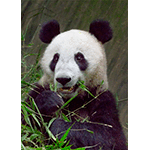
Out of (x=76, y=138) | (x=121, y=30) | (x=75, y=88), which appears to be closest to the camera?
(x=76, y=138)

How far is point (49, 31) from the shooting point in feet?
8.47

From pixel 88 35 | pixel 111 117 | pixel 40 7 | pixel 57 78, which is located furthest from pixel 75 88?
pixel 40 7

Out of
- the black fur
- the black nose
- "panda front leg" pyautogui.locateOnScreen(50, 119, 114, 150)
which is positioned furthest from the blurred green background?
the black nose

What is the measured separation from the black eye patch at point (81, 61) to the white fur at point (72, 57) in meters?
0.03

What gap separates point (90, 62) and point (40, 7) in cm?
138

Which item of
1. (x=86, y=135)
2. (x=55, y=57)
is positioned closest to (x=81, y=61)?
(x=55, y=57)

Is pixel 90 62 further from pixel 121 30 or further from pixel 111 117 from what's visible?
pixel 121 30

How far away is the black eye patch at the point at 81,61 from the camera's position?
86.0 inches

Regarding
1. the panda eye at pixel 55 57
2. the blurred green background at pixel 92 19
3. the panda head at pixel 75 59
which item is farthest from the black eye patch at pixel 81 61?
the blurred green background at pixel 92 19

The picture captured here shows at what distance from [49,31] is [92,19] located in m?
0.79

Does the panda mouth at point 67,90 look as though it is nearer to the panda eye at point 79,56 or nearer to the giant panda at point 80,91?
the giant panda at point 80,91

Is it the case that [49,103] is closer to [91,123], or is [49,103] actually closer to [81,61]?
[91,123]
